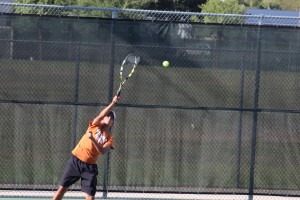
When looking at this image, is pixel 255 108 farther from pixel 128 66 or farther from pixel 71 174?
pixel 71 174

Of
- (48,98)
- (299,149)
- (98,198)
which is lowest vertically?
(98,198)

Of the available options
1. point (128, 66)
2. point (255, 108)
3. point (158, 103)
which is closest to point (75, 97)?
point (128, 66)

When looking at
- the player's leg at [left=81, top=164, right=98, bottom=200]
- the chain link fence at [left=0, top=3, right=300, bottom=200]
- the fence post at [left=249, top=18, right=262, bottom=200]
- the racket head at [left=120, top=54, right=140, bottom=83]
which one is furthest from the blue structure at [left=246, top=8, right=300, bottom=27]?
the player's leg at [left=81, top=164, right=98, bottom=200]

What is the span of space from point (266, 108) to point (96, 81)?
2.25m

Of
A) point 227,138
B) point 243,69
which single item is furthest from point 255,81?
point 227,138

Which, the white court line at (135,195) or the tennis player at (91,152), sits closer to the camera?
the tennis player at (91,152)

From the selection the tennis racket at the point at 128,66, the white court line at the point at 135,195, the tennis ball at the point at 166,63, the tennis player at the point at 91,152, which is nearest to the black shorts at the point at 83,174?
the tennis player at the point at 91,152

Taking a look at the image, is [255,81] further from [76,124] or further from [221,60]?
[76,124]

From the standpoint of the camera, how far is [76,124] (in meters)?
9.70

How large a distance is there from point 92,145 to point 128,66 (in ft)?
5.58

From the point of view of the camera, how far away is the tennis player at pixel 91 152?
8.22 m

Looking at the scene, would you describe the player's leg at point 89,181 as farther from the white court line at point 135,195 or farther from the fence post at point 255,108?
the fence post at point 255,108

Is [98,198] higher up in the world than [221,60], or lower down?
lower down

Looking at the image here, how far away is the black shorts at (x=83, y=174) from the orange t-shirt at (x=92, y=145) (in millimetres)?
61
